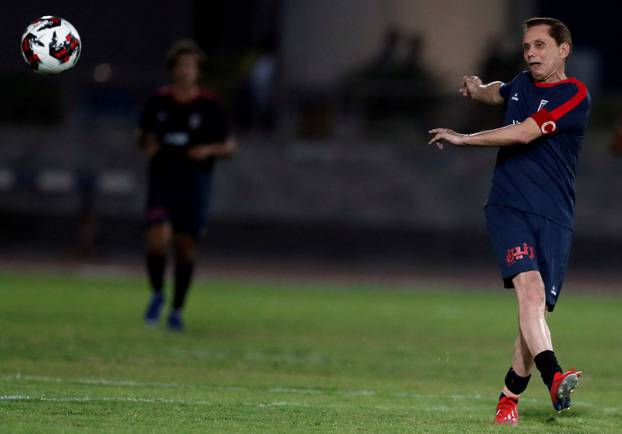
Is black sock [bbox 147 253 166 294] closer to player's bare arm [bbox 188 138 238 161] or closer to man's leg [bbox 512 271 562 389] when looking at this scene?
player's bare arm [bbox 188 138 238 161]

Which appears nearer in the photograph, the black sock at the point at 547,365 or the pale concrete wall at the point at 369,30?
the black sock at the point at 547,365

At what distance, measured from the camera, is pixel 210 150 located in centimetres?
1392

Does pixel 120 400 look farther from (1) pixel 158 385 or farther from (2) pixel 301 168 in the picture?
(2) pixel 301 168

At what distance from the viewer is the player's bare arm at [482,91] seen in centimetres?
894

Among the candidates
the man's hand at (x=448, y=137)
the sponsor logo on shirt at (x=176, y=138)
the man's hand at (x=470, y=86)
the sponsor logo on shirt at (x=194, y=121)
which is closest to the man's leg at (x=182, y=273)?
the sponsor logo on shirt at (x=176, y=138)

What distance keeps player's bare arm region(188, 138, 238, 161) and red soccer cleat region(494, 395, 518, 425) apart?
6.04 metres

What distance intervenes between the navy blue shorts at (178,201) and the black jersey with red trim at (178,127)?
0.35ft

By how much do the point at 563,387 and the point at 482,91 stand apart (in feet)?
7.02

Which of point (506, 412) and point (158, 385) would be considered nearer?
point (506, 412)

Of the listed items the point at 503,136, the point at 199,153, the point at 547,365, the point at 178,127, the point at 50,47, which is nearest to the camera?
the point at 547,365

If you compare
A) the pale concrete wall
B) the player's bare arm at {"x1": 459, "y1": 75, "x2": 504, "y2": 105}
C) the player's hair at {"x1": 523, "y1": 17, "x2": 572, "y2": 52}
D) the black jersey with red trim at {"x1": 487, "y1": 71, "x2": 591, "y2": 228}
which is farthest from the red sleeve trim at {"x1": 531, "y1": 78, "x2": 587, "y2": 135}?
the pale concrete wall

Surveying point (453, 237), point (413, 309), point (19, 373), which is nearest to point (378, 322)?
point (413, 309)

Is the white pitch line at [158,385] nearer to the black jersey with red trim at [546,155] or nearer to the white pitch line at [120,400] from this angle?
the white pitch line at [120,400]

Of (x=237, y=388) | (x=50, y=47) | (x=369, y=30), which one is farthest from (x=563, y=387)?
(x=369, y=30)
